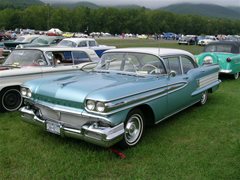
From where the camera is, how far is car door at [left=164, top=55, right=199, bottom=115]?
5.45m

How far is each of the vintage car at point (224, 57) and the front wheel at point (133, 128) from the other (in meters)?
6.39

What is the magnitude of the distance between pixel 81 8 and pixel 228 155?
12625 centimetres

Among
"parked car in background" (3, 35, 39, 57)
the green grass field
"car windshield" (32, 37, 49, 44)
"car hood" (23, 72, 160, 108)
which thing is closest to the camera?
the green grass field

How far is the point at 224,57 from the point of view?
36.2 ft

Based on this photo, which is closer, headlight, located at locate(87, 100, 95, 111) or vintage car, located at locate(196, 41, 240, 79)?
headlight, located at locate(87, 100, 95, 111)

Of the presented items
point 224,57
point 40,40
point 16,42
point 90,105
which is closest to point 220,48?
point 224,57

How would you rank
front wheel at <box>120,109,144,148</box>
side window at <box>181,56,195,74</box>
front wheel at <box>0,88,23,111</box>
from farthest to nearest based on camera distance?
front wheel at <box>0,88,23,111</box> < side window at <box>181,56,195,74</box> < front wheel at <box>120,109,144,148</box>

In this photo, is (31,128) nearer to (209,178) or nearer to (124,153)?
(124,153)

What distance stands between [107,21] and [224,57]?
379 feet

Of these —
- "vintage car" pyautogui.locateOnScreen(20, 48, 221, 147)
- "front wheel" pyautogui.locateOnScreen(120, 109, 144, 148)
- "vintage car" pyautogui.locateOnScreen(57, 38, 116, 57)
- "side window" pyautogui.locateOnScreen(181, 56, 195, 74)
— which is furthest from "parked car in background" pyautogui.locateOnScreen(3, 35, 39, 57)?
"front wheel" pyautogui.locateOnScreen(120, 109, 144, 148)

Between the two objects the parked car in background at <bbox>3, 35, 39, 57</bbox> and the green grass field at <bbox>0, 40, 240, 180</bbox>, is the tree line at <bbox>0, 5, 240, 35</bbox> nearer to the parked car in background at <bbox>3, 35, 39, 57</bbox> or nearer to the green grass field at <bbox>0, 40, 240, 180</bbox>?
the parked car in background at <bbox>3, 35, 39, 57</bbox>

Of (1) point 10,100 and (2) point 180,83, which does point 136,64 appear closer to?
(2) point 180,83

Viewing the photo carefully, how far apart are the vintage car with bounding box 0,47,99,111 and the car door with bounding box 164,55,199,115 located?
9.47 feet

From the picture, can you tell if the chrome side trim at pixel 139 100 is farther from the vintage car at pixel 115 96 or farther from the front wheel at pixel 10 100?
the front wheel at pixel 10 100
